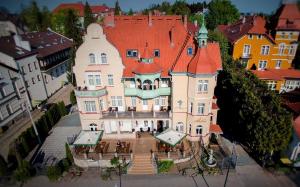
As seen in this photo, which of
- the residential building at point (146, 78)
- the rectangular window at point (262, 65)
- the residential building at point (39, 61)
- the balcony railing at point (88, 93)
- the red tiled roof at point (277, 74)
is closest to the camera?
the residential building at point (146, 78)

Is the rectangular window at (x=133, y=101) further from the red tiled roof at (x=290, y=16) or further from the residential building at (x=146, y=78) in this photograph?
the red tiled roof at (x=290, y=16)

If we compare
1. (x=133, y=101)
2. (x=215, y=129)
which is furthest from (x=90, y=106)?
(x=215, y=129)

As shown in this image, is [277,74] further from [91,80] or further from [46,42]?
[46,42]

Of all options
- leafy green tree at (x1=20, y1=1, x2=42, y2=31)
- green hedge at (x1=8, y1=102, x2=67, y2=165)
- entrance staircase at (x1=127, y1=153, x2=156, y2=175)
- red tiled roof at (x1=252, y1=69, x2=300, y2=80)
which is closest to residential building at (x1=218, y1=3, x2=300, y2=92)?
red tiled roof at (x1=252, y1=69, x2=300, y2=80)

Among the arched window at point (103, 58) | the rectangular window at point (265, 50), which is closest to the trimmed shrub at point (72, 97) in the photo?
the arched window at point (103, 58)

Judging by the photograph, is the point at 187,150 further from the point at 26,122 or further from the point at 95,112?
the point at 26,122
